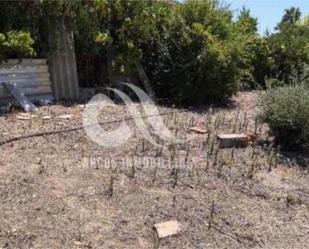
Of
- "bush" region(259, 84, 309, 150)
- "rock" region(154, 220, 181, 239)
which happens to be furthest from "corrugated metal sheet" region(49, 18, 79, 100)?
"rock" region(154, 220, 181, 239)

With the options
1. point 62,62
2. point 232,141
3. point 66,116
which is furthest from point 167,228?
point 62,62

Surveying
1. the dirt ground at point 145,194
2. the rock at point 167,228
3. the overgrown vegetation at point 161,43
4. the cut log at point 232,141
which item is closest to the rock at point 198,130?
the dirt ground at point 145,194

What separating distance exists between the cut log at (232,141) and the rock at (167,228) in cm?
215

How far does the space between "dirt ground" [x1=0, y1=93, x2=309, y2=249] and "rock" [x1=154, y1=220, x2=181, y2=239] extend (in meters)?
0.04

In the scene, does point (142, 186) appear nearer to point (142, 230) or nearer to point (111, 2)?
point (142, 230)

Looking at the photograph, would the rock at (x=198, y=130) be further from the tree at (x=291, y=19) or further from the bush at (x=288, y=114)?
the tree at (x=291, y=19)

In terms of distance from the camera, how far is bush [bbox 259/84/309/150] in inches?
227

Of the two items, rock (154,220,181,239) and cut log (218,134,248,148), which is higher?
cut log (218,134,248,148)

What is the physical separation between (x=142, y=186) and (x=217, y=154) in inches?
53.8

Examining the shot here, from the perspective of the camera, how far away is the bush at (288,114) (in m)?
5.76

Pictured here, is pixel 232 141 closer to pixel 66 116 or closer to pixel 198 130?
pixel 198 130

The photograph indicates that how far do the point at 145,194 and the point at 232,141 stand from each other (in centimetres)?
191

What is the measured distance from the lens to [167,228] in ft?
12.5

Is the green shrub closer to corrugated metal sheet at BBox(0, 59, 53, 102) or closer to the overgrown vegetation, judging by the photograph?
corrugated metal sheet at BBox(0, 59, 53, 102)
